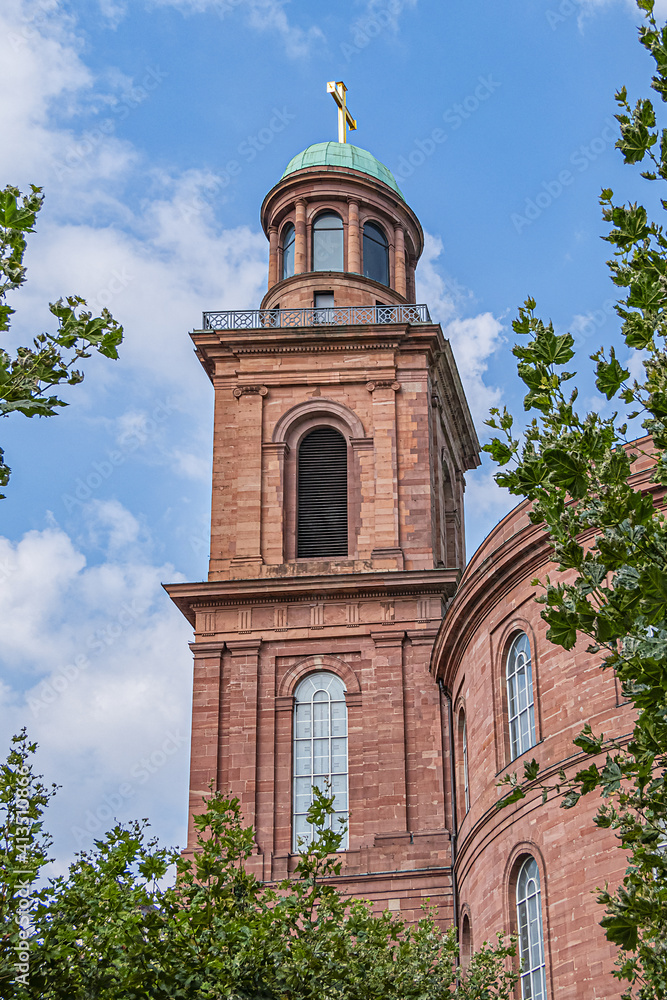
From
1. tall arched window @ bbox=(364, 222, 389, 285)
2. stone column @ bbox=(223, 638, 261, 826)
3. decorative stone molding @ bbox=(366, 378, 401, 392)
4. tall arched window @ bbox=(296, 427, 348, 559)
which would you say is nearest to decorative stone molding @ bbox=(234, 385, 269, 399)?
tall arched window @ bbox=(296, 427, 348, 559)

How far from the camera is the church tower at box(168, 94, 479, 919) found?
27.5 m

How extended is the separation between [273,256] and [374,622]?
38.0 feet

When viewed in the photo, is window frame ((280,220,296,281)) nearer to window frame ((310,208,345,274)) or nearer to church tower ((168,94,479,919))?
church tower ((168,94,479,919))

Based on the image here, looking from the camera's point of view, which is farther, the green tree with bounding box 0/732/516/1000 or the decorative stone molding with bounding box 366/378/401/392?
the decorative stone molding with bounding box 366/378/401/392

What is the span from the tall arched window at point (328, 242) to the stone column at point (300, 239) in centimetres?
36

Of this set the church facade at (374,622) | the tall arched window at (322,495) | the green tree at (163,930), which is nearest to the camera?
the green tree at (163,930)

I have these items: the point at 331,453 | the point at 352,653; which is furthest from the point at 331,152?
the point at 352,653

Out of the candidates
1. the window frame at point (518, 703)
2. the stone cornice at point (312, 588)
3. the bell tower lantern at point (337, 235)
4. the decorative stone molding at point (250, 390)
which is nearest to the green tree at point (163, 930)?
the window frame at point (518, 703)

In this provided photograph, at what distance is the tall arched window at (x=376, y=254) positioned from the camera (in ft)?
119

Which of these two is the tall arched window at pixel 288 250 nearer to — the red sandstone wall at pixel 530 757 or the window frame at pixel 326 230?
the window frame at pixel 326 230

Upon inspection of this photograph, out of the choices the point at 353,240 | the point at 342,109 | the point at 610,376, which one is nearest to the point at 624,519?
the point at 610,376

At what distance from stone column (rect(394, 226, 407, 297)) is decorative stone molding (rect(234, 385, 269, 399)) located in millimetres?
5426

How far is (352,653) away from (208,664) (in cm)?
293

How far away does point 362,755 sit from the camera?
92.2 ft
